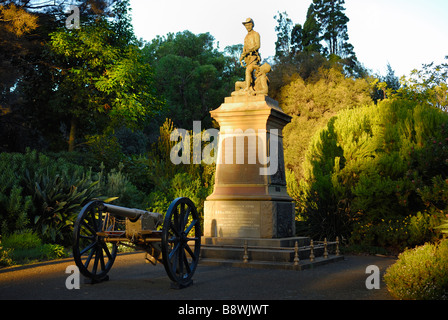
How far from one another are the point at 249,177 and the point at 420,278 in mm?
5864

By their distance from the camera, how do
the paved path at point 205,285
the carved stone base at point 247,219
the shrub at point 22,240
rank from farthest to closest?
the carved stone base at point 247,219 < the shrub at point 22,240 < the paved path at point 205,285

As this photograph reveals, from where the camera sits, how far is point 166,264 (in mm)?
6746

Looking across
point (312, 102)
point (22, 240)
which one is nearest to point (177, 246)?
point (22, 240)

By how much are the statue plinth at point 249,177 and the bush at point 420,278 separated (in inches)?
181

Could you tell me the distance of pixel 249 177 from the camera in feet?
38.4

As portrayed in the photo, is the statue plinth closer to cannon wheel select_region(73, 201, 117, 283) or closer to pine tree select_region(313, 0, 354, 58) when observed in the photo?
cannon wheel select_region(73, 201, 117, 283)

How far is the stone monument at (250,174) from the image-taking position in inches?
445

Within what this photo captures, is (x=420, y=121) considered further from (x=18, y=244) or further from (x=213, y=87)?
(x=213, y=87)

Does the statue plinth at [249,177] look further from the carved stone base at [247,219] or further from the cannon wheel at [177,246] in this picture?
the cannon wheel at [177,246]

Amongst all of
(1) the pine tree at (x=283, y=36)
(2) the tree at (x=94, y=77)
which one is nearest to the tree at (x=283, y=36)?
(1) the pine tree at (x=283, y=36)

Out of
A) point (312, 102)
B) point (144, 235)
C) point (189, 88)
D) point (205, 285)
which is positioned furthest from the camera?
point (189, 88)

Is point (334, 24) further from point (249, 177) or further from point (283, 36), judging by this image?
point (249, 177)

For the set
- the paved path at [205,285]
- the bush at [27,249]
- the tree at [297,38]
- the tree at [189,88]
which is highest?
the tree at [297,38]
